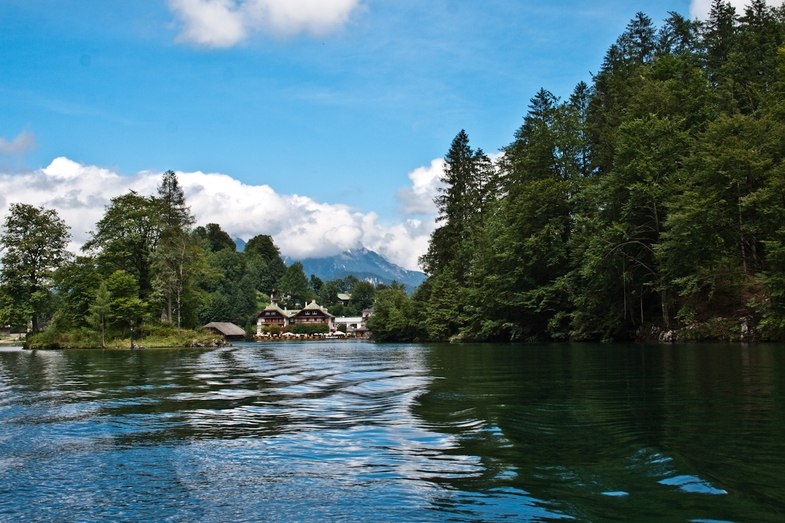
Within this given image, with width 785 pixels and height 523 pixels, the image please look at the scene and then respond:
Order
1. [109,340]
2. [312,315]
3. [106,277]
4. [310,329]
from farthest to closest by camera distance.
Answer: [312,315], [310,329], [106,277], [109,340]

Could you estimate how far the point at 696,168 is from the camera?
1590 inches

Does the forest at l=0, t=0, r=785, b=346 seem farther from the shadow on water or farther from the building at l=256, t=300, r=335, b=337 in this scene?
the building at l=256, t=300, r=335, b=337

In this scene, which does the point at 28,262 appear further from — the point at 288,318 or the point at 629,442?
the point at 288,318

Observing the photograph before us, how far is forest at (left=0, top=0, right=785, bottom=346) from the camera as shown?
124 ft

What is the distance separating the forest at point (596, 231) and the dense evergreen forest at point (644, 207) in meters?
0.16

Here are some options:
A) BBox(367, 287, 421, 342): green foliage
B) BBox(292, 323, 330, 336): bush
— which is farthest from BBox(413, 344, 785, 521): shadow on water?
BBox(292, 323, 330, 336): bush

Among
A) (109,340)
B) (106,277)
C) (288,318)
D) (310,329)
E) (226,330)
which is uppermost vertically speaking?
(106,277)

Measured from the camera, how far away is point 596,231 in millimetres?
49750

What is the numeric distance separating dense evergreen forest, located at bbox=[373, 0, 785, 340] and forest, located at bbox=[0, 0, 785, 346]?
160 mm

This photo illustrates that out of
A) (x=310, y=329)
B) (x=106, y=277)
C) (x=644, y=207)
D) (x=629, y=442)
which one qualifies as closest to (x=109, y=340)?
(x=106, y=277)

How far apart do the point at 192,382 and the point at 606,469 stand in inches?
613

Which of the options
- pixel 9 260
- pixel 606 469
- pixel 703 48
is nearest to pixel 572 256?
pixel 703 48

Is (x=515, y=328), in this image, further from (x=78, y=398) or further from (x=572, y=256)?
(x=78, y=398)

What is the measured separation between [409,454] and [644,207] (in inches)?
1593
